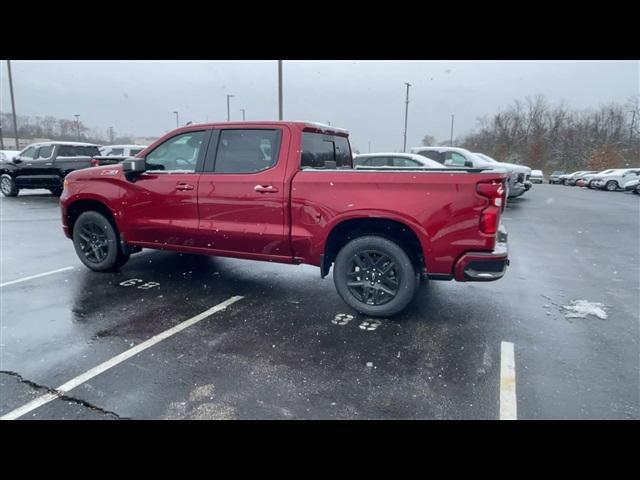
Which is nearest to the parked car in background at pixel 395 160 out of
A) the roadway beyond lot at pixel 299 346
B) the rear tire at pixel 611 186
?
the roadway beyond lot at pixel 299 346

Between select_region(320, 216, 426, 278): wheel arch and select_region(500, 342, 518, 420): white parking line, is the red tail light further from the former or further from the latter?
select_region(500, 342, 518, 420): white parking line

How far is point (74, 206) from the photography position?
5.72 meters

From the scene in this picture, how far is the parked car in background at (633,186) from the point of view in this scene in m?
24.3

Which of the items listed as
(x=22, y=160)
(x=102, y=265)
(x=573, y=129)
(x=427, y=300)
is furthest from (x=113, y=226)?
(x=573, y=129)

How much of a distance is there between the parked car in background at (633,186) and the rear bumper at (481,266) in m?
26.5

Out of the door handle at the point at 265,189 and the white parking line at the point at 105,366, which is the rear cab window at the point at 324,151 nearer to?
the door handle at the point at 265,189

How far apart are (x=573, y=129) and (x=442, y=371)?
211 feet

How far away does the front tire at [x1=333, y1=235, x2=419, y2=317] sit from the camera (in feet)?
13.3

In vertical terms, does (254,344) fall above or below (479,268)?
below

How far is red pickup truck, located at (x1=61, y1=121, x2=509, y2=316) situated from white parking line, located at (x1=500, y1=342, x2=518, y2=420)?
651 millimetres

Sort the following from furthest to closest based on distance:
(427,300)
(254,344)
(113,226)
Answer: (113,226) < (427,300) < (254,344)

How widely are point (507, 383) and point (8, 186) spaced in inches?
697

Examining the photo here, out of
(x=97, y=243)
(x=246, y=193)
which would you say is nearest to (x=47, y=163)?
(x=97, y=243)
